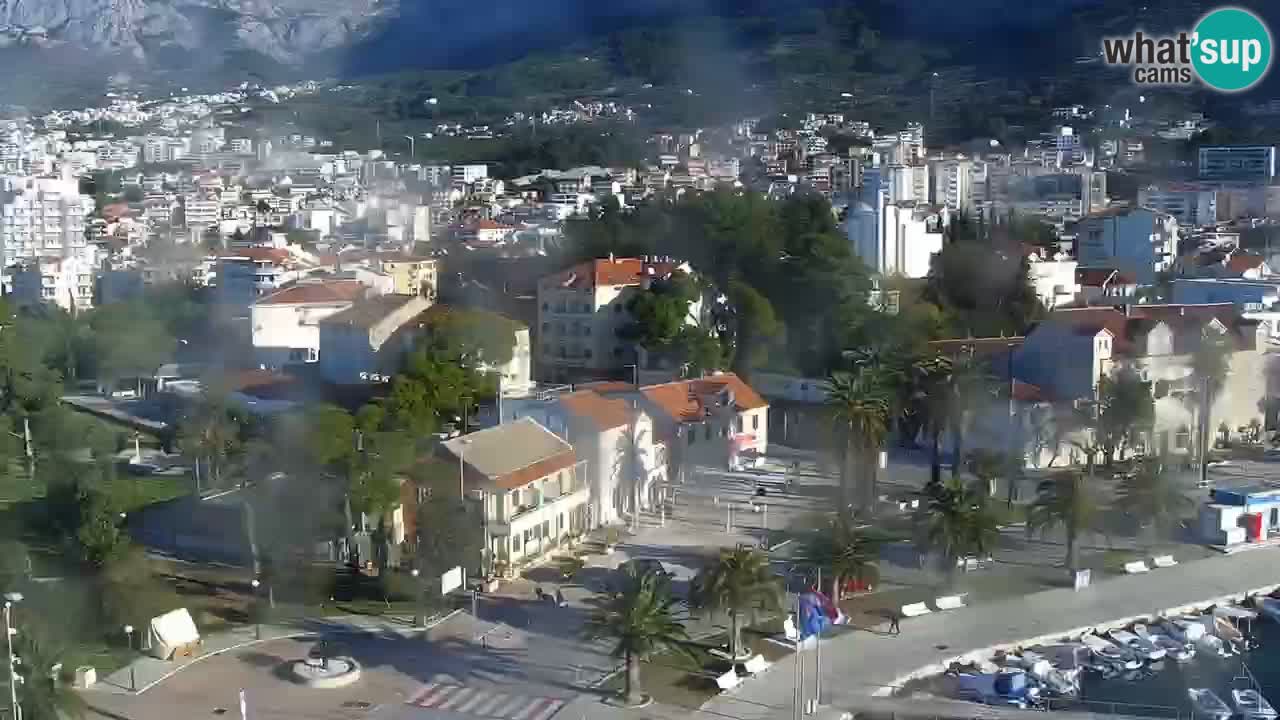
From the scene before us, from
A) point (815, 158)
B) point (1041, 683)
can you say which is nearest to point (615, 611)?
point (1041, 683)

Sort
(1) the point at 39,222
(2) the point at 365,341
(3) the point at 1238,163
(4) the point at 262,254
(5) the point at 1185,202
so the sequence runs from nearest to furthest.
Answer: (2) the point at 365,341
(4) the point at 262,254
(1) the point at 39,222
(5) the point at 1185,202
(3) the point at 1238,163

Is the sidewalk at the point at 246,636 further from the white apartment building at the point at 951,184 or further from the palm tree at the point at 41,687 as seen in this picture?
the white apartment building at the point at 951,184

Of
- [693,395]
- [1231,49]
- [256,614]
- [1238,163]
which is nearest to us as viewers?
[256,614]

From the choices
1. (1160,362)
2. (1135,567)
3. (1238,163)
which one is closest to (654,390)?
(1135,567)

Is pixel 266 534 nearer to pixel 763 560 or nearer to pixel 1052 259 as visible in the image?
pixel 763 560

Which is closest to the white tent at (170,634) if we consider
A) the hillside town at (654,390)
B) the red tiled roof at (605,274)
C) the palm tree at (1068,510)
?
the hillside town at (654,390)

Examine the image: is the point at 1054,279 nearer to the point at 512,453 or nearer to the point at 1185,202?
the point at 1185,202
